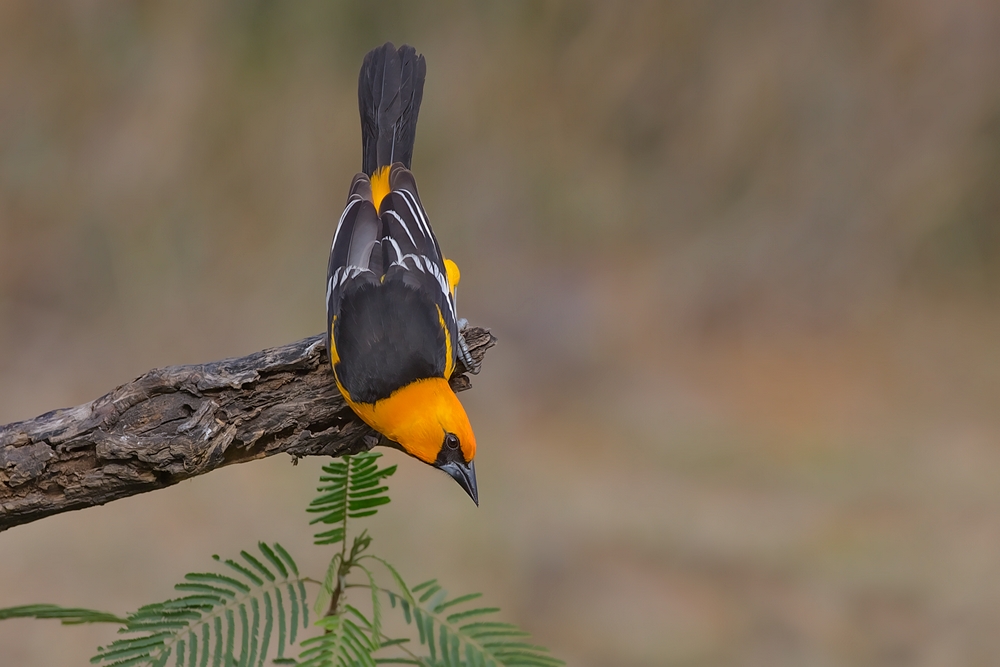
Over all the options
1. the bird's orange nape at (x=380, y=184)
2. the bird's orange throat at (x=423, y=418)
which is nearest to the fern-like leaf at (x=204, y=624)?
the bird's orange throat at (x=423, y=418)

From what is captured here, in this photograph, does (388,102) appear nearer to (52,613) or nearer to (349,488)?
(349,488)

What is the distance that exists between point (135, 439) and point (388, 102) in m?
1.59

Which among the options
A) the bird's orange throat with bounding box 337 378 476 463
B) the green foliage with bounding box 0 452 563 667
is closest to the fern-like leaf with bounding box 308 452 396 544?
the green foliage with bounding box 0 452 563 667

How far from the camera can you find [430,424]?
214cm

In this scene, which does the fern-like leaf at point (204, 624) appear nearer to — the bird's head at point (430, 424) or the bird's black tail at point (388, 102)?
the bird's head at point (430, 424)

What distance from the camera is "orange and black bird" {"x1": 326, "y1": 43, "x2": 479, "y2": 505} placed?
6.80ft

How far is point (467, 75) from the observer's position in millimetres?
5301

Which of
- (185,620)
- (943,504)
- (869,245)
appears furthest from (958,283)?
(185,620)

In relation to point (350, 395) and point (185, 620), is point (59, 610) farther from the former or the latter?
point (350, 395)

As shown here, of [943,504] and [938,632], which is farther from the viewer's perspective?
[943,504]

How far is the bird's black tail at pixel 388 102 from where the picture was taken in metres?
2.92

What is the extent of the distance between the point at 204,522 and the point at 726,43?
403 centimetres

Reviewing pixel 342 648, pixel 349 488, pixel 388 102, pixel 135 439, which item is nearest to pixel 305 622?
pixel 342 648

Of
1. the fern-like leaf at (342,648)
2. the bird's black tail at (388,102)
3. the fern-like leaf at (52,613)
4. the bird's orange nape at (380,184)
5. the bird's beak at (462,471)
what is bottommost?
the fern-like leaf at (342,648)
